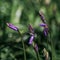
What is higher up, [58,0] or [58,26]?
[58,0]

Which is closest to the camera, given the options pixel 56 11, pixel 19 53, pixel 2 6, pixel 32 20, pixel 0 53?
pixel 0 53

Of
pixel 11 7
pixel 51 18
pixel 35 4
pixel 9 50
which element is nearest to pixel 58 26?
pixel 51 18

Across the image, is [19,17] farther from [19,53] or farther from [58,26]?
[19,53]

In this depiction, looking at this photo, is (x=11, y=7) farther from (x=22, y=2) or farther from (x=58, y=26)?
(x=58, y=26)

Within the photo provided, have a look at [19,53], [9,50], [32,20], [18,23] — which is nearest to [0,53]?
[9,50]

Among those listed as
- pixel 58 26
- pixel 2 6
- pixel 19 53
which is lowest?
pixel 19 53

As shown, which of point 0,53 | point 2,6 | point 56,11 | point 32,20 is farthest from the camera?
point 56,11

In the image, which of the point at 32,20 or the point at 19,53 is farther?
the point at 32,20

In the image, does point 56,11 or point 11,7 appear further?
point 56,11

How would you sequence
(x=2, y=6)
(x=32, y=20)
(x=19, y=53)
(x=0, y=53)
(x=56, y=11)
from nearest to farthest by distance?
(x=0, y=53) < (x=19, y=53) < (x=2, y=6) < (x=32, y=20) < (x=56, y=11)
